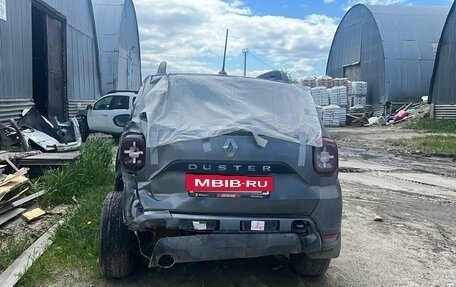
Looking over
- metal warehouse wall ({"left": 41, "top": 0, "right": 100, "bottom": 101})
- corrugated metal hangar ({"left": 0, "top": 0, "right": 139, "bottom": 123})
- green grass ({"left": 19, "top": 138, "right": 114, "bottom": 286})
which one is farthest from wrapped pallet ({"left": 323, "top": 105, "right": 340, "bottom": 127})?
green grass ({"left": 19, "top": 138, "right": 114, "bottom": 286})

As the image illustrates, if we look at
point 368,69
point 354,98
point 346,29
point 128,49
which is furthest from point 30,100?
point 346,29

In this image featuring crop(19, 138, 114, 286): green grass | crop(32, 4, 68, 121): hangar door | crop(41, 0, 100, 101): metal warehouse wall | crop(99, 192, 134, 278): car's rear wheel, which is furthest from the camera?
crop(41, 0, 100, 101): metal warehouse wall

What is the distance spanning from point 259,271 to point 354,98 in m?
28.7

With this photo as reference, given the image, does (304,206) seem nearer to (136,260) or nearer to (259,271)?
(259,271)

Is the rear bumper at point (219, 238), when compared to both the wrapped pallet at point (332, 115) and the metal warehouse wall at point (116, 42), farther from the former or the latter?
the wrapped pallet at point (332, 115)

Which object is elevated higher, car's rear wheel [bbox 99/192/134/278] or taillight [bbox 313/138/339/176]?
taillight [bbox 313/138/339/176]

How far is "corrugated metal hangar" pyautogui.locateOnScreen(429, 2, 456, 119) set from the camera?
24.0 metres

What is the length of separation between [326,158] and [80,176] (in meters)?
4.94

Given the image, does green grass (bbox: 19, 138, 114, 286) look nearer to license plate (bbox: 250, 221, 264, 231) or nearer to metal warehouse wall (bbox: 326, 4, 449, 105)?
license plate (bbox: 250, 221, 264, 231)

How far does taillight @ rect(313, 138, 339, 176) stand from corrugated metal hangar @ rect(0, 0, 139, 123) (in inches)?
336

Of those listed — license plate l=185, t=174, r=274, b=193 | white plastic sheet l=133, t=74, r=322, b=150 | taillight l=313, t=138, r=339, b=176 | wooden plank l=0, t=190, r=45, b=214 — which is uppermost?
white plastic sheet l=133, t=74, r=322, b=150

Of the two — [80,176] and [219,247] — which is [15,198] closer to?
[80,176]

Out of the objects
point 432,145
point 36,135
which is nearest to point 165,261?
point 36,135

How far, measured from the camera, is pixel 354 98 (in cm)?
3128
